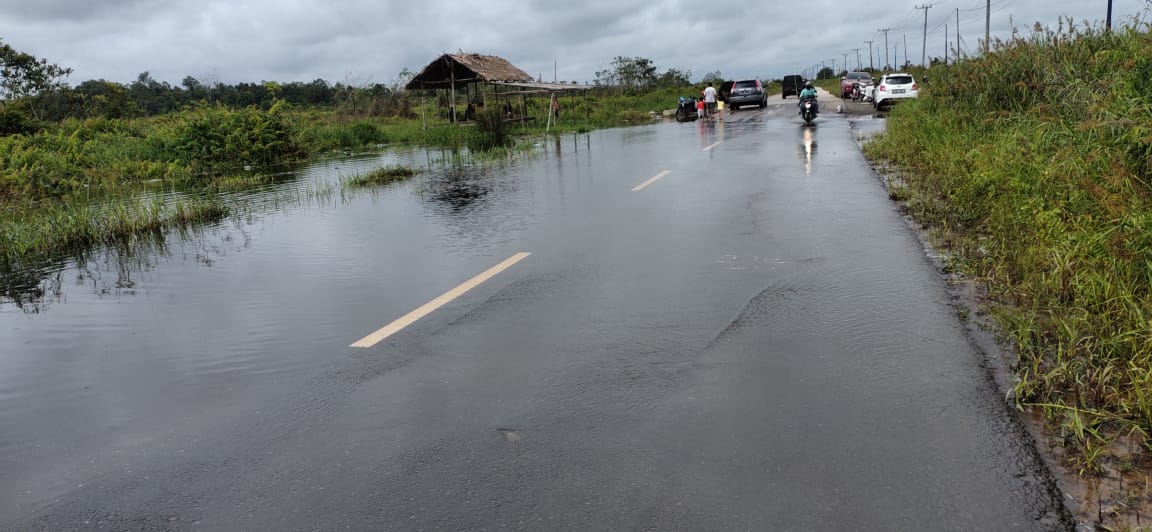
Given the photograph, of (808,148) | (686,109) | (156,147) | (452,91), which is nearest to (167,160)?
(156,147)

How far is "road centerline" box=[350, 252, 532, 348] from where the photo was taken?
18.2 ft

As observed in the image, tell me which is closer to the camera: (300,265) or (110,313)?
(110,313)

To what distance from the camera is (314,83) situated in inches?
3396

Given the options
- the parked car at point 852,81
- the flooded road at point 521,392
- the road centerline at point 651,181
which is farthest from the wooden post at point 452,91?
the flooded road at point 521,392

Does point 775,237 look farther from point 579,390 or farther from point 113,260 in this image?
point 113,260

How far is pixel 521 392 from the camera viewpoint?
14.6ft

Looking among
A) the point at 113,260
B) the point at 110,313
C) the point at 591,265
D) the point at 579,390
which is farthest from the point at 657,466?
the point at 113,260

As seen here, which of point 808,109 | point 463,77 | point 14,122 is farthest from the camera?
point 463,77

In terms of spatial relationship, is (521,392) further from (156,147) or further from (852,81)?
(852,81)

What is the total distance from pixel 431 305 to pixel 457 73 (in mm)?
39908

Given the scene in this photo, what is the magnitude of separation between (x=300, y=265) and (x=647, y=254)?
3.29m

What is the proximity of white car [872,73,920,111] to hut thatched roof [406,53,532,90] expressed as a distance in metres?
18.1

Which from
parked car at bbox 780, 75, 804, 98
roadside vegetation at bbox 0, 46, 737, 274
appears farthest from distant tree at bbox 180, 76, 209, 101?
parked car at bbox 780, 75, 804, 98

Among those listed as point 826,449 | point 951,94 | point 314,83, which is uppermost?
point 314,83
